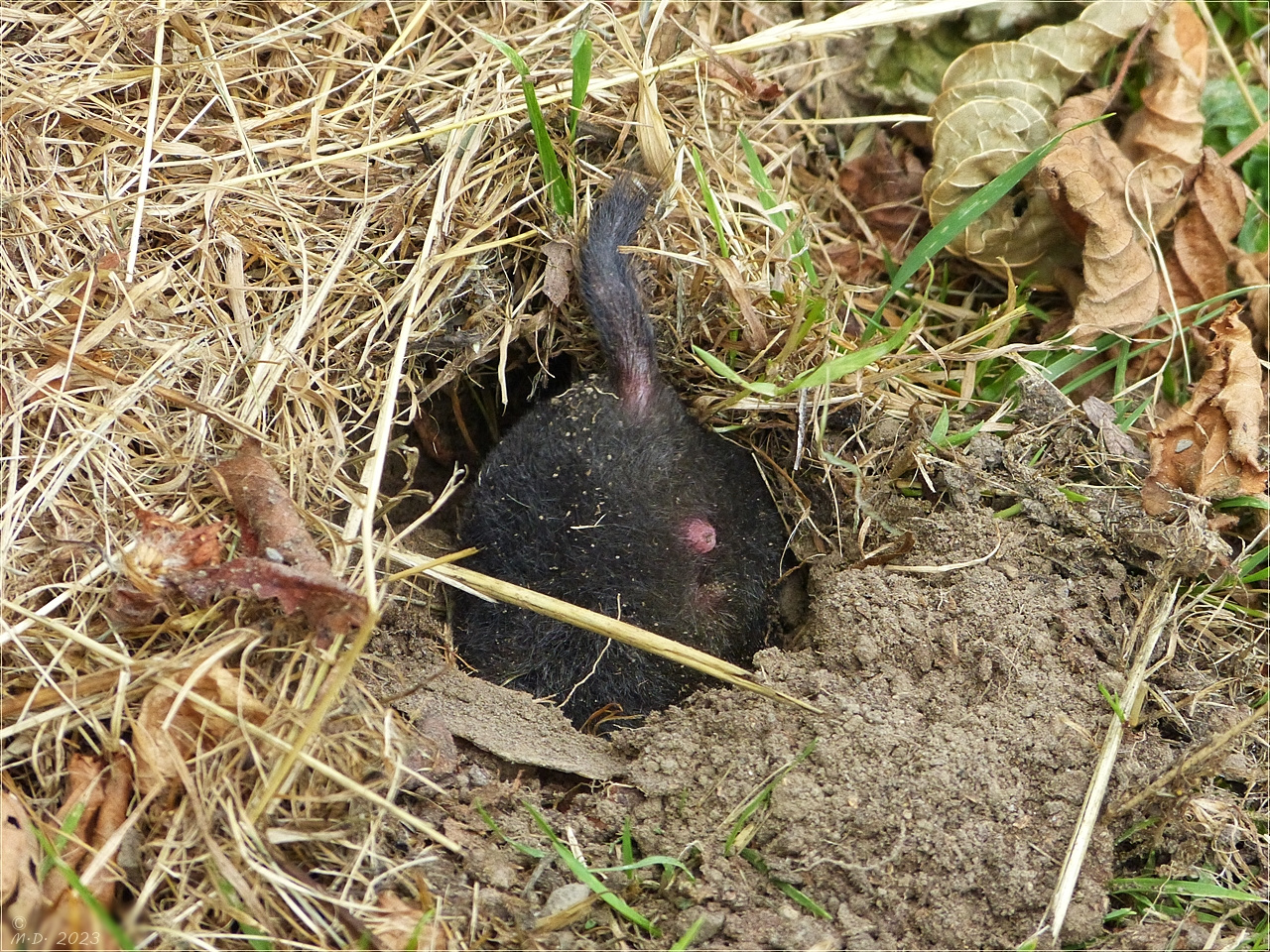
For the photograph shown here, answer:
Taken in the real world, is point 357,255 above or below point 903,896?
above

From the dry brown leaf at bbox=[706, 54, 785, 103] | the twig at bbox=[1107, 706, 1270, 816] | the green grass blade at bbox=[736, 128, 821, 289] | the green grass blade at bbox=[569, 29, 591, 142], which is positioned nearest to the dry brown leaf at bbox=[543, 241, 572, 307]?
the green grass blade at bbox=[569, 29, 591, 142]

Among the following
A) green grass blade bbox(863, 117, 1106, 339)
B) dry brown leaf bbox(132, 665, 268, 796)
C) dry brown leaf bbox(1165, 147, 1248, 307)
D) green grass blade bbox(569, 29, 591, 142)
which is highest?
green grass blade bbox(569, 29, 591, 142)

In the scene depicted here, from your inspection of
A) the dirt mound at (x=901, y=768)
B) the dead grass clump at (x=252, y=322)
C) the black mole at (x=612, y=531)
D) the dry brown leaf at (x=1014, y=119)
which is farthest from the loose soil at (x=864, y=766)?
the dry brown leaf at (x=1014, y=119)

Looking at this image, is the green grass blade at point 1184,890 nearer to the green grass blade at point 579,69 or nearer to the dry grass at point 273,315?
the dry grass at point 273,315

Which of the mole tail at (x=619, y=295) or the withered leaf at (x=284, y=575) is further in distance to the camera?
the mole tail at (x=619, y=295)

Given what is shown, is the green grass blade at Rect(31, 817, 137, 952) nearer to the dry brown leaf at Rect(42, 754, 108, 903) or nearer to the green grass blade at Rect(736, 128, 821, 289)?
the dry brown leaf at Rect(42, 754, 108, 903)

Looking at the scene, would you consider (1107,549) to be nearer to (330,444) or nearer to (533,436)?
(533,436)

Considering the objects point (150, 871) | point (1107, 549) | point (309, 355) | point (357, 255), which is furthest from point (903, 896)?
point (357, 255)
